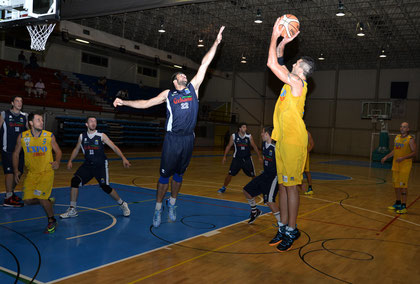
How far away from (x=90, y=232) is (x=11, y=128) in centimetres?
303

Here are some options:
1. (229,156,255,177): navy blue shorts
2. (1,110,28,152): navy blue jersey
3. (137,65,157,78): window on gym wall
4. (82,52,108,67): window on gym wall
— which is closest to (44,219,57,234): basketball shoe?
(1,110,28,152): navy blue jersey

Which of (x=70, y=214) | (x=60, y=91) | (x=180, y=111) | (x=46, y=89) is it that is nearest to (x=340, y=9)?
(x=180, y=111)

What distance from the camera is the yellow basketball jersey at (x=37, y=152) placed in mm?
5234

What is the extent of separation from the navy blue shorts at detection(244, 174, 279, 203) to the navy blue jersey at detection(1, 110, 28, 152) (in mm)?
4340

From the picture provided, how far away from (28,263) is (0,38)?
2167 cm

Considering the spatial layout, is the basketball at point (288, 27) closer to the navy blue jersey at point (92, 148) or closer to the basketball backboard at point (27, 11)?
the navy blue jersey at point (92, 148)

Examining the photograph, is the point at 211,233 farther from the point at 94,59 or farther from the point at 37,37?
the point at 94,59

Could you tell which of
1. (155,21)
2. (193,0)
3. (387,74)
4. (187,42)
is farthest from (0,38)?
(387,74)

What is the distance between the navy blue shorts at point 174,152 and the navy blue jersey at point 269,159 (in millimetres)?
1424

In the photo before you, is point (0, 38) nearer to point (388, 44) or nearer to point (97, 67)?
point (97, 67)

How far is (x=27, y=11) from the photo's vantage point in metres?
5.88

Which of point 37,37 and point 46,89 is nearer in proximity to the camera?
point 37,37

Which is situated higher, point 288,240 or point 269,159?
point 269,159

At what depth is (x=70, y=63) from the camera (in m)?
25.2
